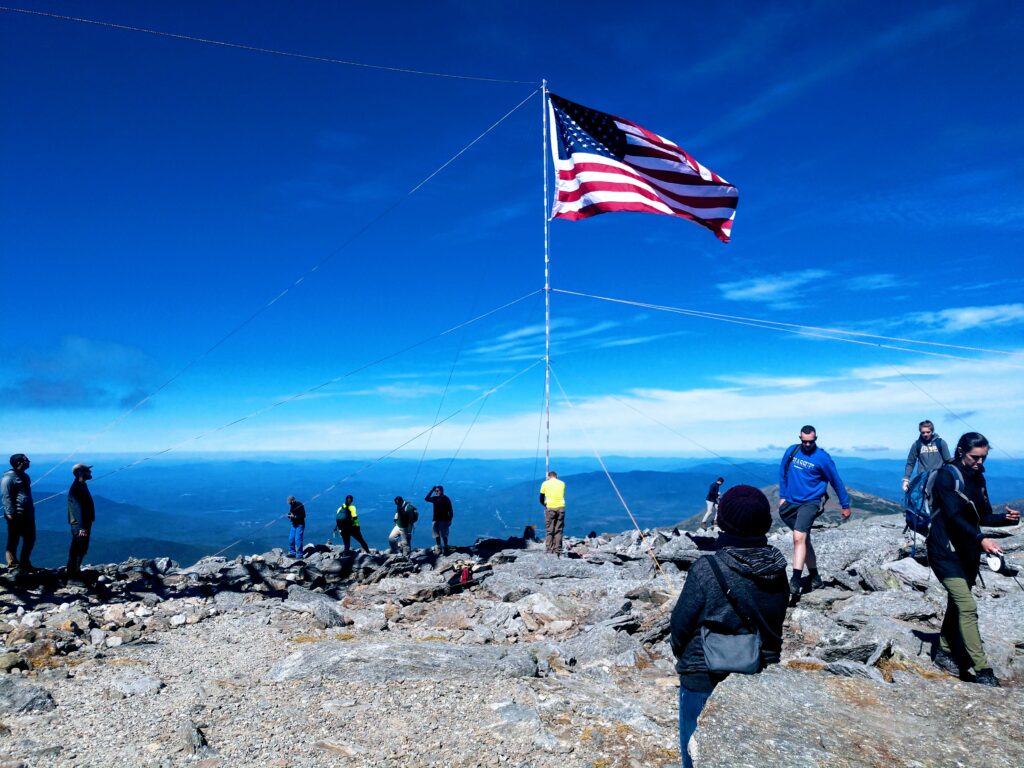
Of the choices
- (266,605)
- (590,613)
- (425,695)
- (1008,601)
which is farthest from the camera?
(266,605)

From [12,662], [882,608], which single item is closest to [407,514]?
[12,662]

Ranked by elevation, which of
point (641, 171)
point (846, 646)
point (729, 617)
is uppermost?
point (641, 171)

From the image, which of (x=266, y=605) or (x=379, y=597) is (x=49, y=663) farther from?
(x=379, y=597)

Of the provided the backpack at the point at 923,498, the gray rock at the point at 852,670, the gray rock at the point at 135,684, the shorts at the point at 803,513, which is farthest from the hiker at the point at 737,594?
the gray rock at the point at 135,684

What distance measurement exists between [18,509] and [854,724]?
49.1ft

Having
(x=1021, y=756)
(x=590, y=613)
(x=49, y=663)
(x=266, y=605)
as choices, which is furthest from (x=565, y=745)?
(x=266, y=605)

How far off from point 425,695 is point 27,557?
1022cm

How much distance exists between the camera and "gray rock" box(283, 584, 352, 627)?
11.3 m

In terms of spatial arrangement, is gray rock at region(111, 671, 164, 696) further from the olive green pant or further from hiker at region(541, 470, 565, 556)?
hiker at region(541, 470, 565, 556)

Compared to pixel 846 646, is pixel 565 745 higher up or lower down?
lower down

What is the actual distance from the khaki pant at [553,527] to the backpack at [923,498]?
8.66 metres

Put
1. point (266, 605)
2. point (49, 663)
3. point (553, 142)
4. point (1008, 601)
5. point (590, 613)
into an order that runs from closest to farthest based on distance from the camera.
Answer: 1. point (49, 663)
2. point (1008, 601)
3. point (590, 613)
4. point (266, 605)
5. point (553, 142)

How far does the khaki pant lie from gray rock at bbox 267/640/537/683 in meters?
8.29

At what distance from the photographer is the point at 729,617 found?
4.06 metres
